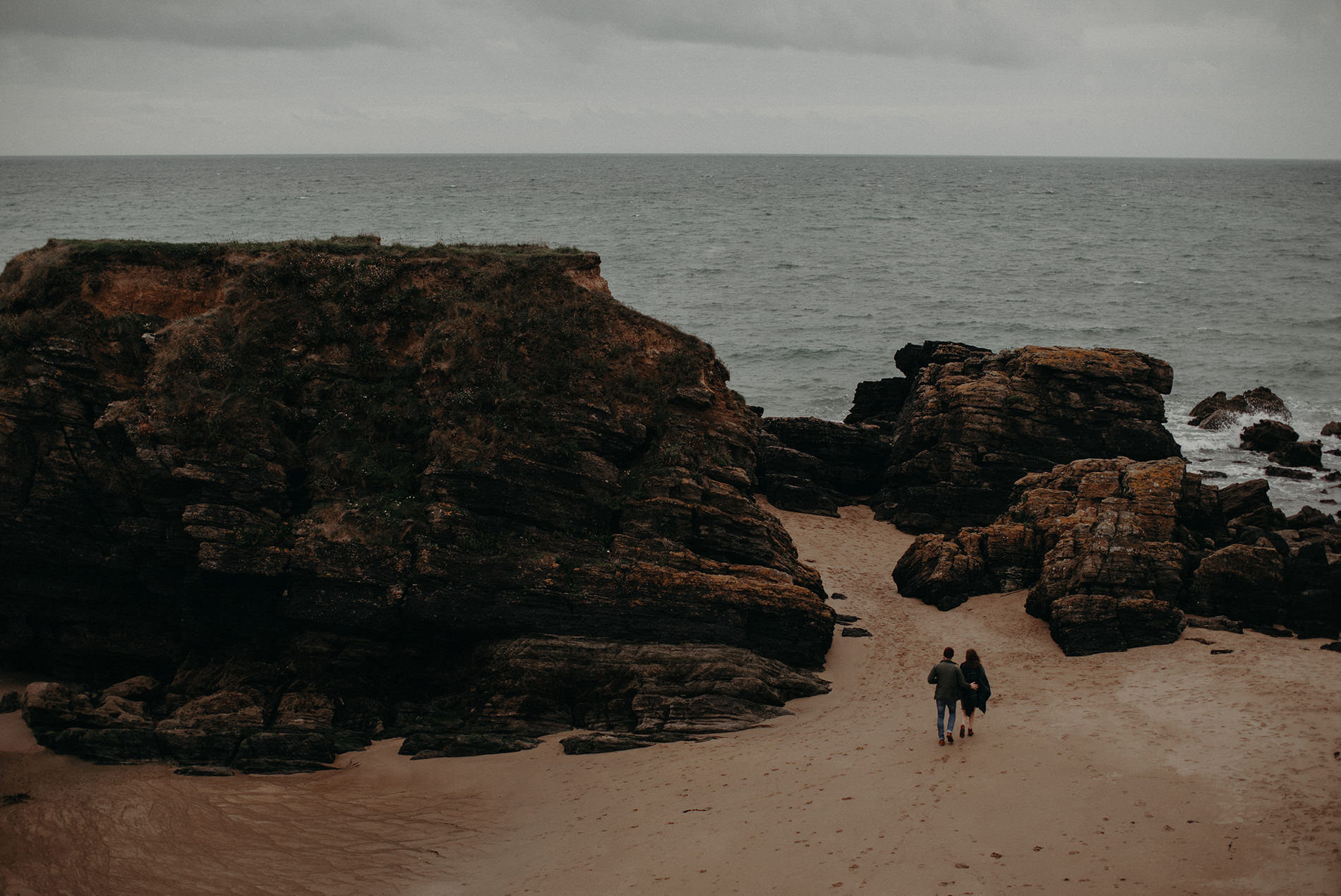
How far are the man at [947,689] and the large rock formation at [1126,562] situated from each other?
5898mm

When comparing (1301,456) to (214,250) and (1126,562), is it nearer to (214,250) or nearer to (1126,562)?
(1126,562)

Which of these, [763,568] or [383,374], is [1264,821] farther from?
[383,374]

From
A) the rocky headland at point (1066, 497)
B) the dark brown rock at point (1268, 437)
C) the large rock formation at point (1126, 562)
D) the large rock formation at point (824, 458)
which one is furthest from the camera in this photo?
the dark brown rock at point (1268, 437)

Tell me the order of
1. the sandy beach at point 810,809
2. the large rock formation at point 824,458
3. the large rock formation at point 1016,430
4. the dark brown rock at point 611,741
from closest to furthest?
the sandy beach at point 810,809, the dark brown rock at point 611,741, the large rock formation at point 1016,430, the large rock formation at point 824,458

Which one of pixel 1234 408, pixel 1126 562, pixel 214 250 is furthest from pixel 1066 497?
pixel 1234 408

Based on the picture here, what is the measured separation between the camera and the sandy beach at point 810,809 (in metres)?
10.8

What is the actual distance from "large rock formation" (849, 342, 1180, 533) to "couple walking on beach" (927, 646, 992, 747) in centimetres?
1330

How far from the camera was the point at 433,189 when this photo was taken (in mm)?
152250

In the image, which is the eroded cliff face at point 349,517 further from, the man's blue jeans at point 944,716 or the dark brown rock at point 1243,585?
the dark brown rock at point 1243,585

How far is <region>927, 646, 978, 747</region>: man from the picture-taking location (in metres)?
14.3

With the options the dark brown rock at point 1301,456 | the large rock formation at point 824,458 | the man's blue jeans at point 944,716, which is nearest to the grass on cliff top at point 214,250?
the large rock formation at point 824,458

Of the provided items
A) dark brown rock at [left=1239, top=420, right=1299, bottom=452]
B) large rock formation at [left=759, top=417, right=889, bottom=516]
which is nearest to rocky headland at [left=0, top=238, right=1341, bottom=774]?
large rock formation at [left=759, top=417, right=889, bottom=516]

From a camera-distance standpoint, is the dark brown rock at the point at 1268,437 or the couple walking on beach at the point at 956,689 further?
the dark brown rock at the point at 1268,437

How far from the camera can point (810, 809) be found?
12656 mm
